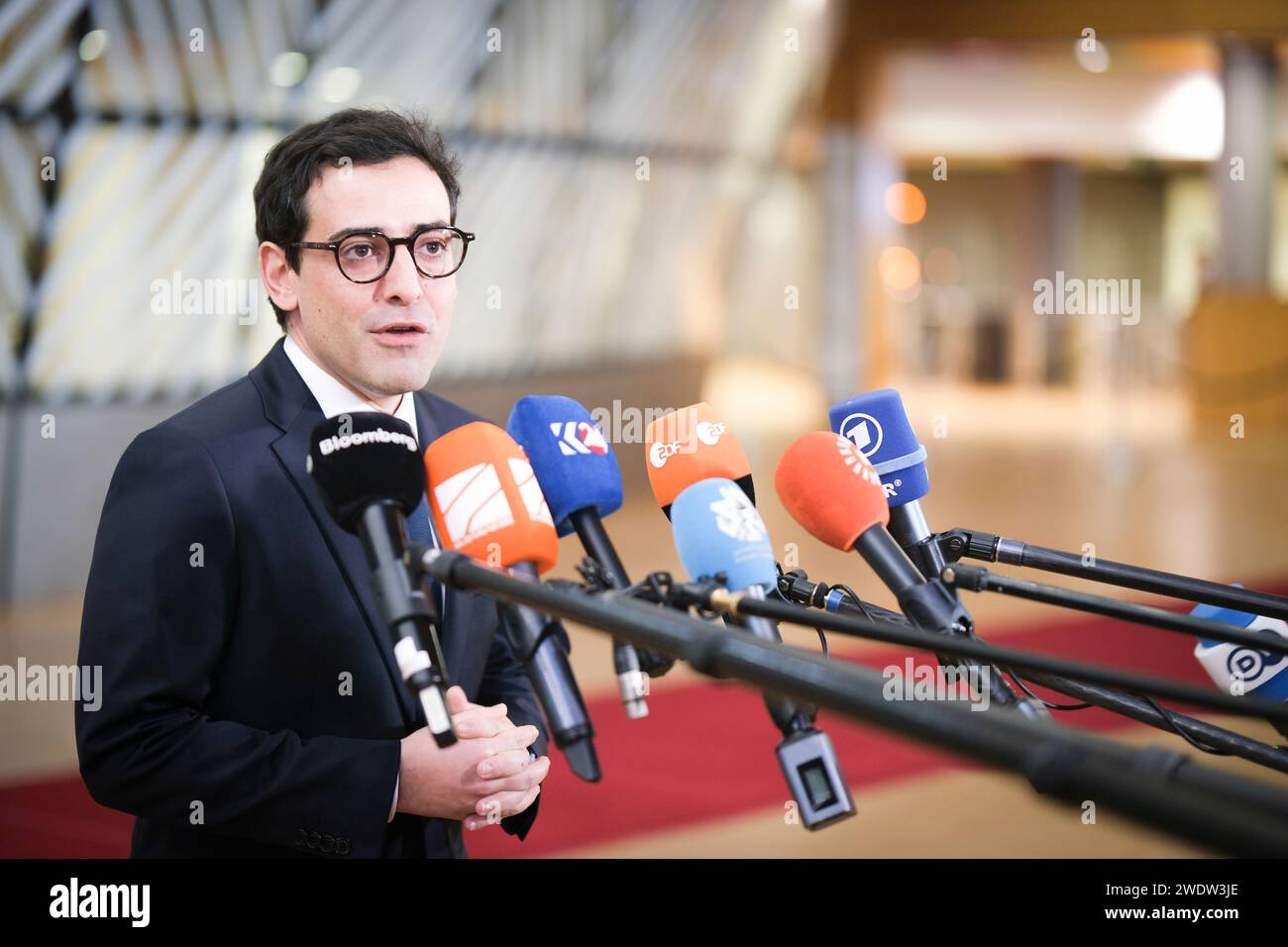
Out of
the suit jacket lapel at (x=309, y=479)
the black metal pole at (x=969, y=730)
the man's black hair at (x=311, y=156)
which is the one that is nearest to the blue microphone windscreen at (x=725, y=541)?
the black metal pole at (x=969, y=730)

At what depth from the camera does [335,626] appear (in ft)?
5.09

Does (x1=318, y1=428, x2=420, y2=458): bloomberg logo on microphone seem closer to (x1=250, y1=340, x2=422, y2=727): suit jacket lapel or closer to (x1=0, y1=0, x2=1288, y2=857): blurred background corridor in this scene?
(x1=250, y1=340, x2=422, y2=727): suit jacket lapel

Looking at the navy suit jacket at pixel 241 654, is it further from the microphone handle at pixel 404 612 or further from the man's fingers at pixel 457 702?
the microphone handle at pixel 404 612

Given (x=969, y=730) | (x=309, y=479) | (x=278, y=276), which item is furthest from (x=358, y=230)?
(x=969, y=730)

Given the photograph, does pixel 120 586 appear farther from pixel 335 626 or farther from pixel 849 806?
pixel 849 806

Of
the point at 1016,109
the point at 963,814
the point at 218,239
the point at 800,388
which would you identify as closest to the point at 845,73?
the point at 1016,109

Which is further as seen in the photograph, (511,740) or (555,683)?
(511,740)

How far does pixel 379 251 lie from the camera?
1539 millimetres

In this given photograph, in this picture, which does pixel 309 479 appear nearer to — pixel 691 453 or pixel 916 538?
pixel 691 453

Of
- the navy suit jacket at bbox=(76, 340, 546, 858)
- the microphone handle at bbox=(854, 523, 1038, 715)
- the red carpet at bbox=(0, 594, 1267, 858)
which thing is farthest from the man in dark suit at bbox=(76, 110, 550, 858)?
the red carpet at bbox=(0, 594, 1267, 858)

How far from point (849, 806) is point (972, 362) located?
20.7m

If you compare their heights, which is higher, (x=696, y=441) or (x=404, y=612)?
(x=696, y=441)

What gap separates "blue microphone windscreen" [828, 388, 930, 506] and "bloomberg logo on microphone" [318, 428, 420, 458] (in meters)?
0.53

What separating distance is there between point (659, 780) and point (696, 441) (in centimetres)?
305
